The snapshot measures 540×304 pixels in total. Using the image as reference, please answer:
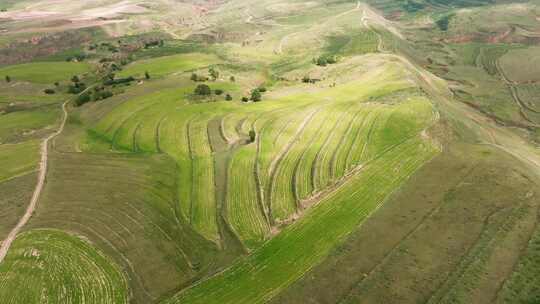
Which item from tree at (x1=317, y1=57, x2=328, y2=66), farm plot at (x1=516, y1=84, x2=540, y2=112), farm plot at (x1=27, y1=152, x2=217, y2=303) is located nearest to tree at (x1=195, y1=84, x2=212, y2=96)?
farm plot at (x1=27, y1=152, x2=217, y2=303)

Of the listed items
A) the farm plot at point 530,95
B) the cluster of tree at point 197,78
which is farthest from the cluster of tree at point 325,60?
the farm plot at point 530,95

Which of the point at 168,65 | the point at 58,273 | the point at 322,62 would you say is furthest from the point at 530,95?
the point at 58,273

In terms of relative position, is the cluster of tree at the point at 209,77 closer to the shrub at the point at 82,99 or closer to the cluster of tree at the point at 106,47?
the shrub at the point at 82,99

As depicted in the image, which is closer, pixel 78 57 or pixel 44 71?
pixel 44 71

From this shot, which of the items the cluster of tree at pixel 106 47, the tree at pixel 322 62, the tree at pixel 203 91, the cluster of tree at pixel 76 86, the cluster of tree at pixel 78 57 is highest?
the cluster of tree at pixel 106 47

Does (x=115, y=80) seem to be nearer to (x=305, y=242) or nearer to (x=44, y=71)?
(x=44, y=71)

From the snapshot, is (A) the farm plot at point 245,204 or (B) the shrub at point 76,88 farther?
(B) the shrub at point 76,88

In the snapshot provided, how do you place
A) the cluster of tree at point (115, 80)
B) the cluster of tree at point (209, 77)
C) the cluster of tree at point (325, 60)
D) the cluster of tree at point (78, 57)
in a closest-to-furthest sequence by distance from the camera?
the cluster of tree at point (209, 77), the cluster of tree at point (115, 80), the cluster of tree at point (325, 60), the cluster of tree at point (78, 57)

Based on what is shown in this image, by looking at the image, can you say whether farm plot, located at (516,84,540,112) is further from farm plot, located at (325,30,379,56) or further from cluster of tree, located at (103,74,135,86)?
cluster of tree, located at (103,74,135,86)
